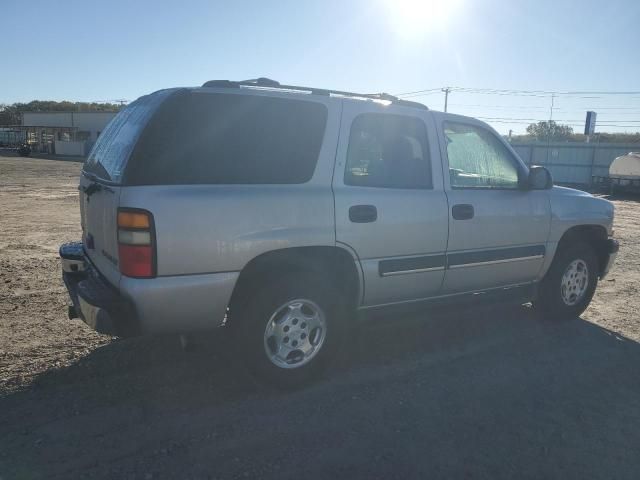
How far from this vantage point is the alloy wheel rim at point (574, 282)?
5.62 meters

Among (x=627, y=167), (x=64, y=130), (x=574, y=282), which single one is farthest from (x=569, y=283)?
(x=64, y=130)

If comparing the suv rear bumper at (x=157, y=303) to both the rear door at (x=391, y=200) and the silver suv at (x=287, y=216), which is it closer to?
the silver suv at (x=287, y=216)

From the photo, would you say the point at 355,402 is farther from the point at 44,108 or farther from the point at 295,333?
the point at 44,108

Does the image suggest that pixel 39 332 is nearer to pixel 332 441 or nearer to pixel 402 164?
pixel 332 441

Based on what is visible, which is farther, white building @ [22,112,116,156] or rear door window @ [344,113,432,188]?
white building @ [22,112,116,156]

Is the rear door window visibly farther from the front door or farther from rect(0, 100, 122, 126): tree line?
rect(0, 100, 122, 126): tree line

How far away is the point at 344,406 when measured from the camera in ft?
12.1

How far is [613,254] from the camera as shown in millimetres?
5855

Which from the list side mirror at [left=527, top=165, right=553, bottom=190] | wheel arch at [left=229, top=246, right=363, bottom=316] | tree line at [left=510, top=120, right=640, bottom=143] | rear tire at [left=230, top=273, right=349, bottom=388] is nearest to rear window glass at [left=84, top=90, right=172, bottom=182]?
wheel arch at [left=229, top=246, right=363, bottom=316]

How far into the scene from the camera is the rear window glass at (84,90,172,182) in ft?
11.3

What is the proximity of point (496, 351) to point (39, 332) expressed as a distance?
13.1 feet

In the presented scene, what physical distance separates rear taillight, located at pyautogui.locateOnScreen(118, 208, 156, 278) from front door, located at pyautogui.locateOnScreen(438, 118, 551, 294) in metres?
2.41

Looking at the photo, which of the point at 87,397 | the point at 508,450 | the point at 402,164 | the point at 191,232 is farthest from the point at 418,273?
the point at 87,397

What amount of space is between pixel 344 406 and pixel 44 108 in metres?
114
